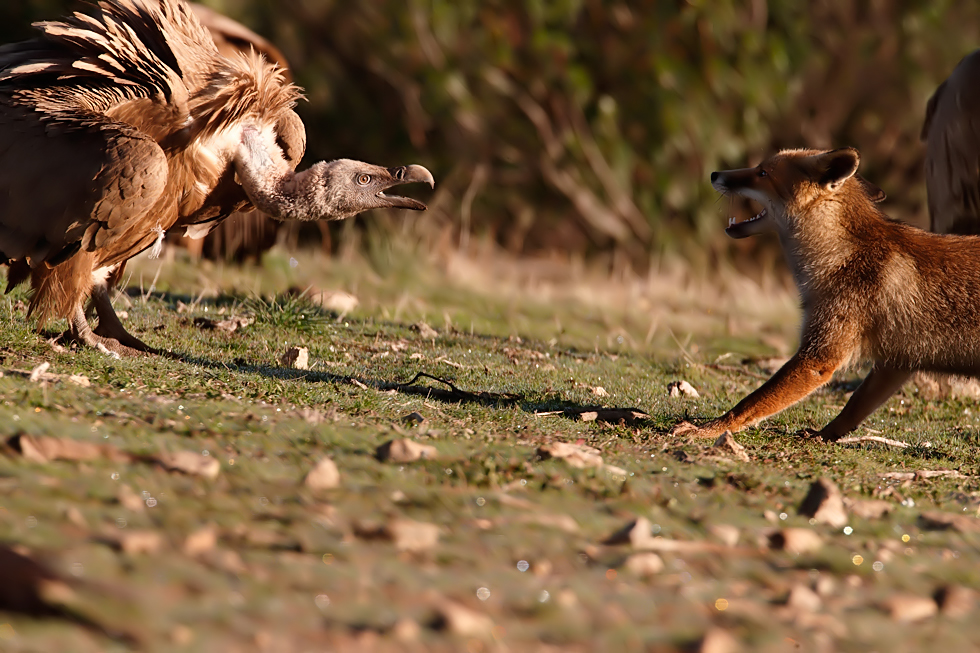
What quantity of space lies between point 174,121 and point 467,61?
8.66 m

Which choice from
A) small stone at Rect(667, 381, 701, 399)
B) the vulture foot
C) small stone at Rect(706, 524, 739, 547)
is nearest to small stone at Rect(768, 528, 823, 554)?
small stone at Rect(706, 524, 739, 547)

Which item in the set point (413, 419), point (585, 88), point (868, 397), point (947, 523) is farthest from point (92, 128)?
point (585, 88)

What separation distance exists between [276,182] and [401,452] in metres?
2.77

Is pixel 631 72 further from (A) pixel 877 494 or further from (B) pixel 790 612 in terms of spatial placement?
(B) pixel 790 612

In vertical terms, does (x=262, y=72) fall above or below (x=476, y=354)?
above

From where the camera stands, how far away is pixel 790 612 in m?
2.39

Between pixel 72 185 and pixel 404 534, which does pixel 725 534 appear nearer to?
pixel 404 534

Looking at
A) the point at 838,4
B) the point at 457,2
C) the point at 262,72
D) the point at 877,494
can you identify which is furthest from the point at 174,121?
the point at 838,4

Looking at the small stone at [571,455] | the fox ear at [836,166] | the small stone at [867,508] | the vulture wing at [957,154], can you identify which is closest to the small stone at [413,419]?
the small stone at [571,455]

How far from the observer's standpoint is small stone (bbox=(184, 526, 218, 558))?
2320 millimetres

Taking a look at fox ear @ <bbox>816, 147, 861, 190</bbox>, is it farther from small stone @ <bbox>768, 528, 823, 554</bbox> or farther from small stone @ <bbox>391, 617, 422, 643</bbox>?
small stone @ <bbox>391, 617, 422, 643</bbox>

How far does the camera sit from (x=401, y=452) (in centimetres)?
334

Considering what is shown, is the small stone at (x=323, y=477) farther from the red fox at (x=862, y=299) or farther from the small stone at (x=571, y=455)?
the red fox at (x=862, y=299)

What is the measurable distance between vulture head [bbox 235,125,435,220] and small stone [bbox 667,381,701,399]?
6.34 ft
